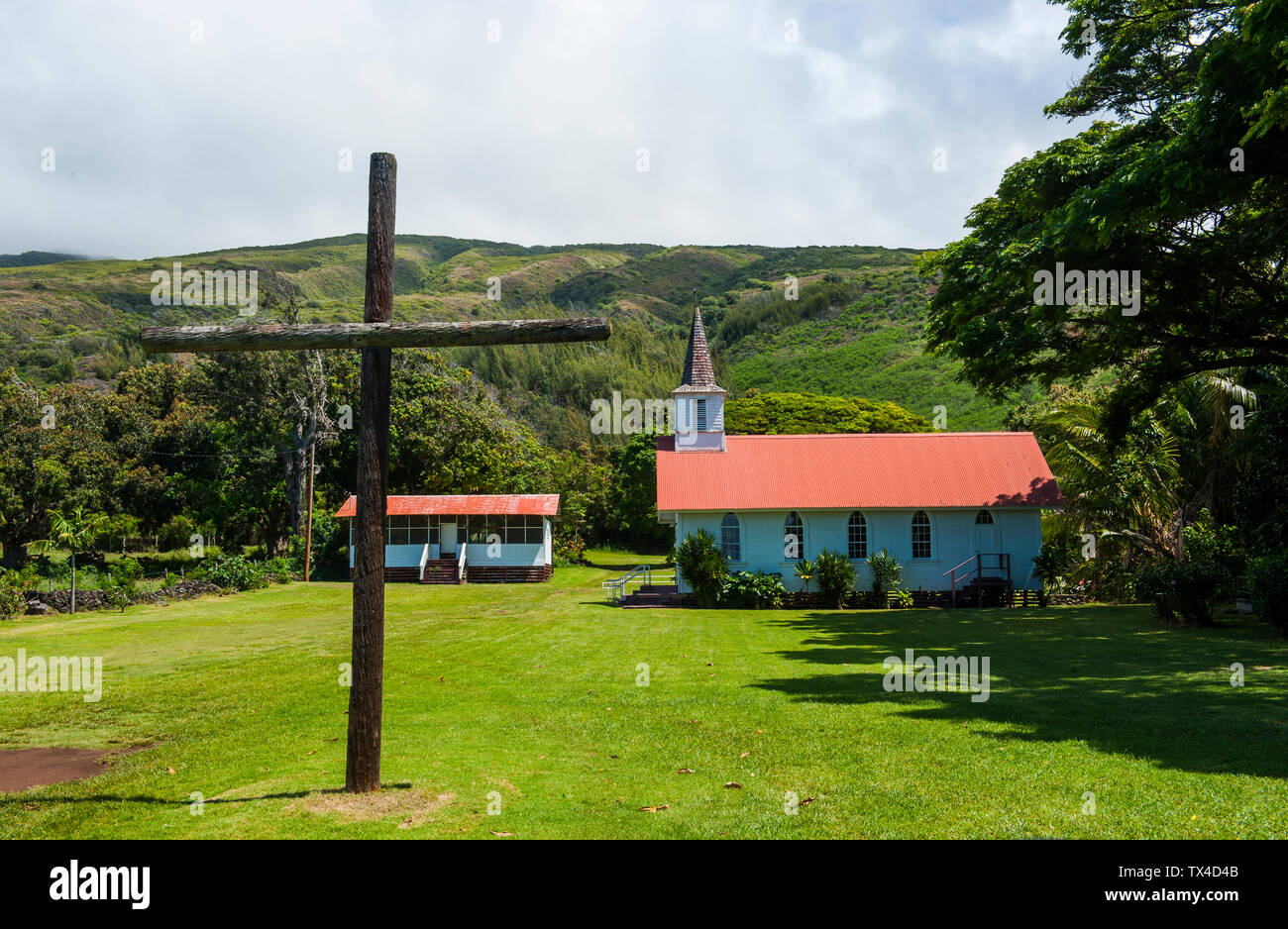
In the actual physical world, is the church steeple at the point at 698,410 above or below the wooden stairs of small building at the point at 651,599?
above

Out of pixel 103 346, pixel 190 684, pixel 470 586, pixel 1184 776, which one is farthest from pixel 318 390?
pixel 103 346

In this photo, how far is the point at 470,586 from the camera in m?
36.1

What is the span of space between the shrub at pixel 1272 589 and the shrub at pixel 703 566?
46.2 feet

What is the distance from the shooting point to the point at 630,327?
113812 millimetres

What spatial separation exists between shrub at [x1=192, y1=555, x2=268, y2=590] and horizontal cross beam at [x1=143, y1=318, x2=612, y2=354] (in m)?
27.2

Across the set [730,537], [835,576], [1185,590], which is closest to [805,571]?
[835,576]

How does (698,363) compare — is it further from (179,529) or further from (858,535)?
(179,529)

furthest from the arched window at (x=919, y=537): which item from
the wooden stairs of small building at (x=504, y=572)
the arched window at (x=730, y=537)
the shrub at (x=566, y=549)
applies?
the shrub at (x=566, y=549)

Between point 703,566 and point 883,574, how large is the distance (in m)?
5.84

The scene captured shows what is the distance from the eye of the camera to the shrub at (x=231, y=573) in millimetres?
32188

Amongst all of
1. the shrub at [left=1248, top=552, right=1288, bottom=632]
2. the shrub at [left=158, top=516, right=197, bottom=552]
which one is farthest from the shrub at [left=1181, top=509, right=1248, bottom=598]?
the shrub at [left=158, top=516, right=197, bottom=552]

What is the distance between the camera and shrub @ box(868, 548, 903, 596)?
2738 cm

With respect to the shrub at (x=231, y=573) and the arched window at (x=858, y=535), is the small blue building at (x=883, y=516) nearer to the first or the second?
the arched window at (x=858, y=535)

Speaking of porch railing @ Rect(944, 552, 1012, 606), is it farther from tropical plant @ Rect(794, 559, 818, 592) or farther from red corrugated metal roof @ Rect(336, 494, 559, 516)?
red corrugated metal roof @ Rect(336, 494, 559, 516)
